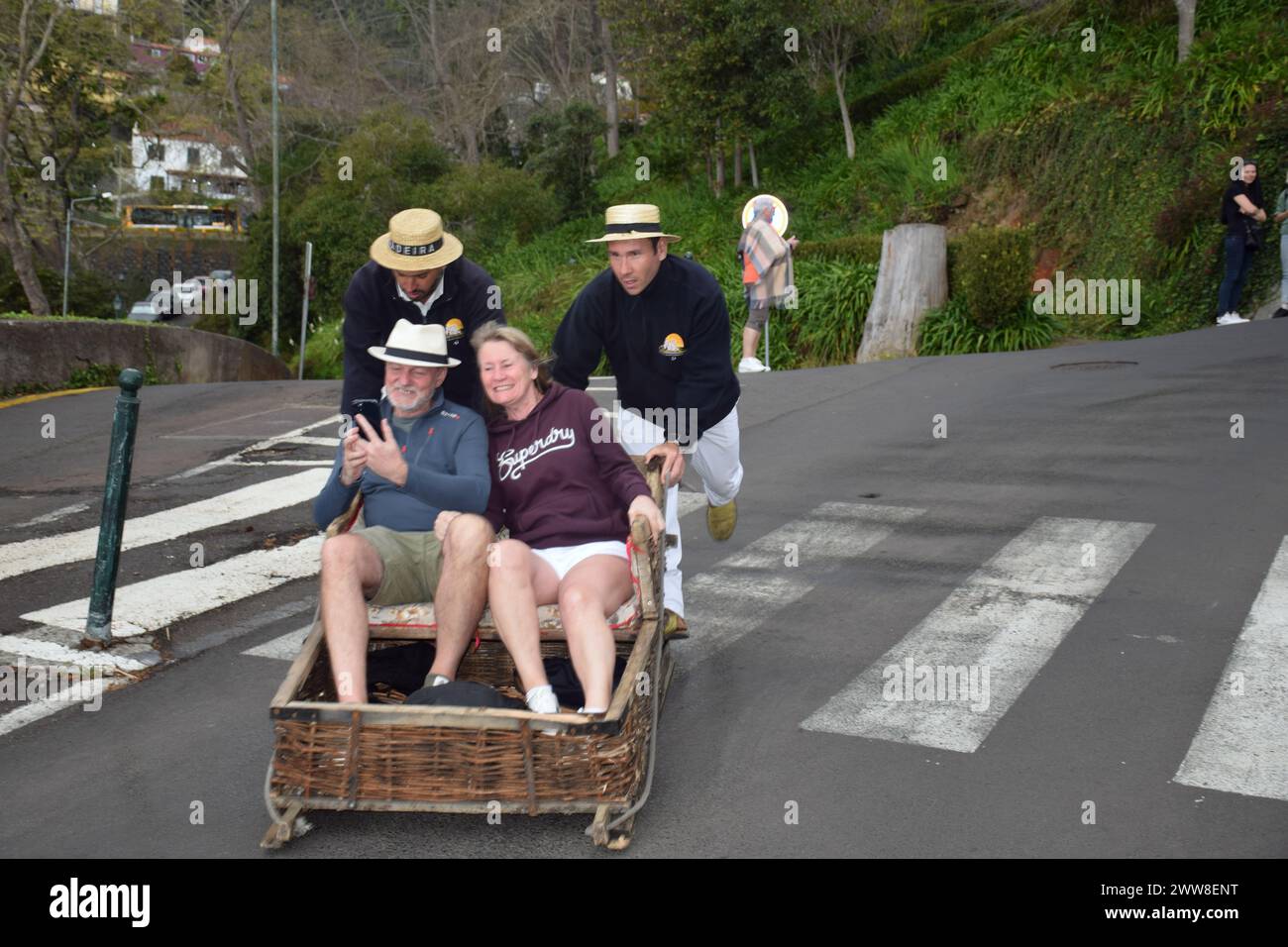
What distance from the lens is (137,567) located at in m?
8.07

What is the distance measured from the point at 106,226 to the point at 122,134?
1255 cm

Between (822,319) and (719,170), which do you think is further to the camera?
(719,170)

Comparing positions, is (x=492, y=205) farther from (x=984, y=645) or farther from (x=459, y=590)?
(x=459, y=590)

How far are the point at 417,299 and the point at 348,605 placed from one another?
1.91 meters

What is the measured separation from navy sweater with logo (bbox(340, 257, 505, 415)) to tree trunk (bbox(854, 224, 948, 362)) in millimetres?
11752

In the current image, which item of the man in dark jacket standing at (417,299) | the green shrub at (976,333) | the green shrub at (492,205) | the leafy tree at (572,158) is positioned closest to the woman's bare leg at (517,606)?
the man in dark jacket standing at (417,299)

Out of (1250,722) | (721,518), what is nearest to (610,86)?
(721,518)

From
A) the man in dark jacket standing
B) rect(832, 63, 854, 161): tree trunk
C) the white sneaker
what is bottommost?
the white sneaker

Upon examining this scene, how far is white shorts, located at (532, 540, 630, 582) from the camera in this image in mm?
5262

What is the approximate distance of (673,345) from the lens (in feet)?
20.7

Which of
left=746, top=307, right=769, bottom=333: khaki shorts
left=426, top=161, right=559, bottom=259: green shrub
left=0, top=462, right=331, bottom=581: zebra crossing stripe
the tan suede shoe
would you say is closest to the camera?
the tan suede shoe

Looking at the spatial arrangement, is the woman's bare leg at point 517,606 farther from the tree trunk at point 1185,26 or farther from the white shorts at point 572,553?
the tree trunk at point 1185,26

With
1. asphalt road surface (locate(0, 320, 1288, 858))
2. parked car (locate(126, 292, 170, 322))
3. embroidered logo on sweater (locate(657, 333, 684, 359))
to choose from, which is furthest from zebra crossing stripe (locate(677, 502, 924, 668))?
parked car (locate(126, 292, 170, 322))

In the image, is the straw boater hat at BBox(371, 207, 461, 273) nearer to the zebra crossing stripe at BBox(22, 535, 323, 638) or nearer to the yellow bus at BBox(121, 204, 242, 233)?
the zebra crossing stripe at BBox(22, 535, 323, 638)
